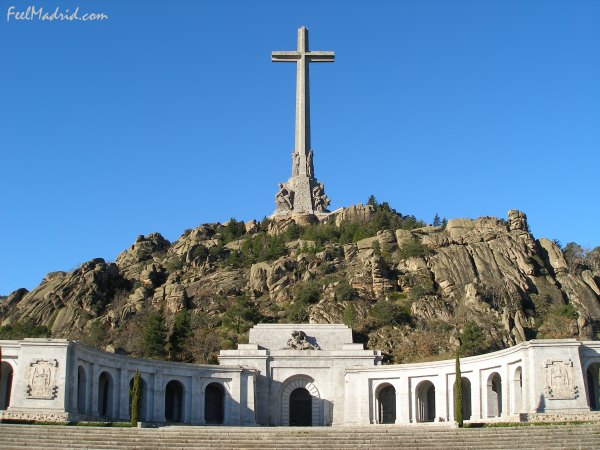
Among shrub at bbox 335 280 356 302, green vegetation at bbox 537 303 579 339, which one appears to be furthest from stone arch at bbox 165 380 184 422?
green vegetation at bbox 537 303 579 339

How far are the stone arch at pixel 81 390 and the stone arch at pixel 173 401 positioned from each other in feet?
32.4

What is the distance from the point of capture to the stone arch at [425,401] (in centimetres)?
6016

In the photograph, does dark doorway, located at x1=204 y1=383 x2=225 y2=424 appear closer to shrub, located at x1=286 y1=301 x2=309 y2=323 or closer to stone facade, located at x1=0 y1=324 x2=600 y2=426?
stone facade, located at x1=0 y1=324 x2=600 y2=426

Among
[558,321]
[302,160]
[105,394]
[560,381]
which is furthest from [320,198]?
[560,381]

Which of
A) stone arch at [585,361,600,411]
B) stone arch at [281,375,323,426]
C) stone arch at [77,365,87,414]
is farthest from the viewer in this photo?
stone arch at [281,375,323,426]

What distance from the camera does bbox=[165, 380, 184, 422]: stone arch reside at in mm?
60969

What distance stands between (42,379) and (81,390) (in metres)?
4.15

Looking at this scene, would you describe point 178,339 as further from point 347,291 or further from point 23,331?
point 23,331

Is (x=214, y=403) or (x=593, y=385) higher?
(x=593, y=385)

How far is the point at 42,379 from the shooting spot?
47.8 meters

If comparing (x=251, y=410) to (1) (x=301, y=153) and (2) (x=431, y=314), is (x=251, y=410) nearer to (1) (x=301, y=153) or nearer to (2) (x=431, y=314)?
(2) (x=431, y=314)

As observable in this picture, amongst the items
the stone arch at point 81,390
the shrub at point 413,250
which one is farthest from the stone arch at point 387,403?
the shrub at point 413,250

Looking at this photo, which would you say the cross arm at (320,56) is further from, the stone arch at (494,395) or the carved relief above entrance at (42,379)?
the carved relief above entrance at (42,379)

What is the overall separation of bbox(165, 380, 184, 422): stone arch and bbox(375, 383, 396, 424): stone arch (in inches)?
549
